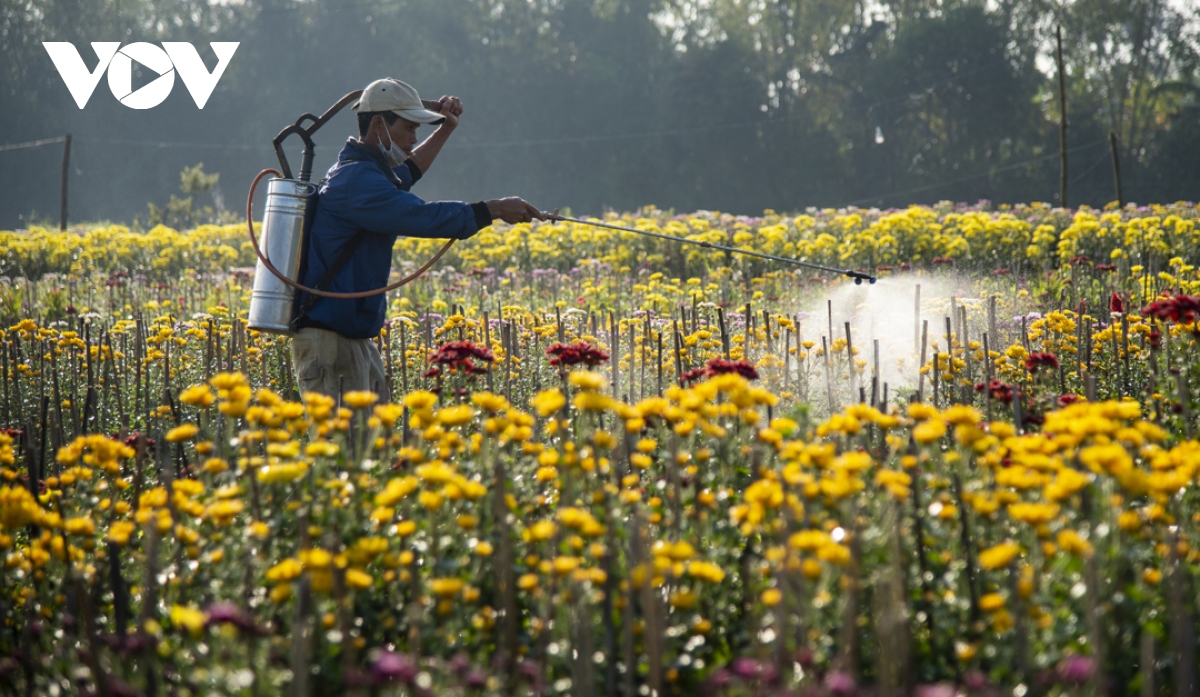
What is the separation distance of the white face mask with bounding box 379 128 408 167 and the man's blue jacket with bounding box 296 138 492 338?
0.31 ft

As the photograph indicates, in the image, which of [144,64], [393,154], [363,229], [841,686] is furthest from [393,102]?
[144,64]

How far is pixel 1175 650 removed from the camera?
2.15 m

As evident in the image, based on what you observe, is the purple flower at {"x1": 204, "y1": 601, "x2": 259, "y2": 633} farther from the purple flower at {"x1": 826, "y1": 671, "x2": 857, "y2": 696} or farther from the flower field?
the purple flower at {"x1": 826, "y1": 671, "x2": 857, "y2": 696}

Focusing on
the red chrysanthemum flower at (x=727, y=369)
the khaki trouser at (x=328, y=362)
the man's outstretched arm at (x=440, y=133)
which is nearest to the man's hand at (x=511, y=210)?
the man's outstretched arm at (x=440, y=133)

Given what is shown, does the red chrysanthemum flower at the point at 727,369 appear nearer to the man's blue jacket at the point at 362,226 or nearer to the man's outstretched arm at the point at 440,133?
the man's blue jacket at the point at 362,226

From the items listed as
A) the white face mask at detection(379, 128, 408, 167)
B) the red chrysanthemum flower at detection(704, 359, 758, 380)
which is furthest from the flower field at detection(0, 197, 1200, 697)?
the white face mask at detection(379, 128, 408, 167)

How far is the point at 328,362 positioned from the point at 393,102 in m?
1.16

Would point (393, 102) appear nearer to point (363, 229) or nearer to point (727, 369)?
point (363, 229)

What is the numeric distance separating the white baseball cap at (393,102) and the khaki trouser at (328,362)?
987 millimetres

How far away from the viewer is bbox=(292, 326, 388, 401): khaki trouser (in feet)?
14.5

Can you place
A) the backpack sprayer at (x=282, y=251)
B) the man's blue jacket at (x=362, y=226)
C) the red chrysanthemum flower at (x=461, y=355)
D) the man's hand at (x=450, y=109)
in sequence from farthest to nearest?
the man's hand at (x=450, y=109) < the backpack sprayer at (x=282, y=251) < the man's blue jacket at (x=362, y=226) < the red chrysanthemum flower at (x=461, y=355)

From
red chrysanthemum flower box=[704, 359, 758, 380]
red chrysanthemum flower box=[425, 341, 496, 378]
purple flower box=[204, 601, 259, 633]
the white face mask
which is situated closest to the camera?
purple flower box=[204, 601, 259, 633]

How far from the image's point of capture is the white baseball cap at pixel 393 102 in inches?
174

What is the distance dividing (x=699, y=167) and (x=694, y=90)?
3.60 meters
